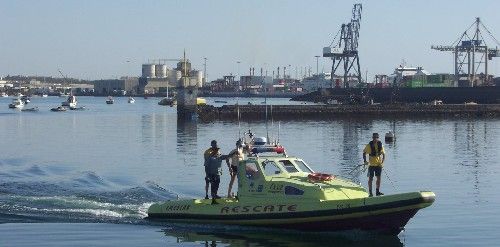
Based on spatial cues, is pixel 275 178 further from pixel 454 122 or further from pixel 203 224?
pixel 454 122

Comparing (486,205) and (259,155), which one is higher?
(259,155)

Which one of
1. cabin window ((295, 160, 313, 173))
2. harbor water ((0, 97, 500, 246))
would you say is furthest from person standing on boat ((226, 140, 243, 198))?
cabin window ((295, 160, 313, 173))

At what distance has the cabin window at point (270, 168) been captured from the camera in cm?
2700

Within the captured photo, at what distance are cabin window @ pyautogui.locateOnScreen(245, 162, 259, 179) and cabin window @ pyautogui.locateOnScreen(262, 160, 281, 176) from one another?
27cm

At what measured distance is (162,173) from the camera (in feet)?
149

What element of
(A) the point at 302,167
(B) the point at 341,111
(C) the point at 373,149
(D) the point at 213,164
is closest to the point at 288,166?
(A) the point at 302,167

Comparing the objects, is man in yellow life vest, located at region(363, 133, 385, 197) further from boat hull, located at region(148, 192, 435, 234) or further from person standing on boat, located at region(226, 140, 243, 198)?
person standing on boat, located at region(226, 140, 243, 198)

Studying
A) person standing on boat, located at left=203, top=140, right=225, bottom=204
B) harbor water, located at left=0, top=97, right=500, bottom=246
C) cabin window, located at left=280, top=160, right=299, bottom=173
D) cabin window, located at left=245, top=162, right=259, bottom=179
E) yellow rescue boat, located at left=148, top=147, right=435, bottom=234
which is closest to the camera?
yellow rescue boat, located at left=148, top=147, right=435, bottom=234

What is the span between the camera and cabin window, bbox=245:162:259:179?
27000 millimetres

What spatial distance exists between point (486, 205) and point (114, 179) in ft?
58.9

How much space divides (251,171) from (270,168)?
58 centimetres

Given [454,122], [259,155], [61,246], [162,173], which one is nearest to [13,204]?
[61,246]

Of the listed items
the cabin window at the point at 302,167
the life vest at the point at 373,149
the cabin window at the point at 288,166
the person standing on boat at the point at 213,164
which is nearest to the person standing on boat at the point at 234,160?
the person standing on boat at the point at 213,164

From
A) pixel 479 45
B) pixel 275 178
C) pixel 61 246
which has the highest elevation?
pixel 479 45
